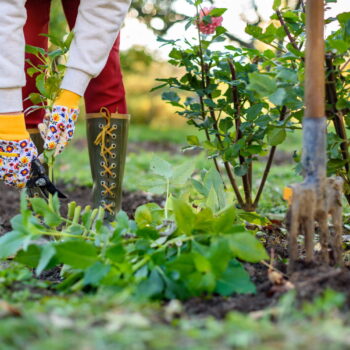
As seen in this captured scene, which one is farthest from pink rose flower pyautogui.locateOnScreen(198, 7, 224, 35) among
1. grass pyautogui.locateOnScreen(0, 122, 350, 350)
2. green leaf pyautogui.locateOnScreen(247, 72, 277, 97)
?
grass pyautogui.locateOnScreen(0, 122, 350, 350)

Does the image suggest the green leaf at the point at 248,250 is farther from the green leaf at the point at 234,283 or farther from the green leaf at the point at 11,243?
the green leaf at the point at 11,243

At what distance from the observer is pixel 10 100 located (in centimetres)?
193

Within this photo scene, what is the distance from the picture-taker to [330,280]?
1368mm

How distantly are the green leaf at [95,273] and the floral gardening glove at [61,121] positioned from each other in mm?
→ 713

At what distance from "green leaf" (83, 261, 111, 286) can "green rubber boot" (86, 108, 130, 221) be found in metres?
0.99

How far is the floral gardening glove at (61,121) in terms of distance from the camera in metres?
2.01

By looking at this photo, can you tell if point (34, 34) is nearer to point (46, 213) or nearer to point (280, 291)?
point (46, 213)

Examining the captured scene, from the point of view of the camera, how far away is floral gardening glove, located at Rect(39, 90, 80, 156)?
2008mm

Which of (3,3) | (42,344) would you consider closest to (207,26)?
(3,3)

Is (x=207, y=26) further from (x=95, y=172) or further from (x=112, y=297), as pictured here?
(x=112, y=297)

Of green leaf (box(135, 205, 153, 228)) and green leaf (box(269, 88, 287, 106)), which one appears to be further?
green leaf (box(135, 205, 153, 228))

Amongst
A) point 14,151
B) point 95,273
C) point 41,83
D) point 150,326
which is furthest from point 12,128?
point 150,326

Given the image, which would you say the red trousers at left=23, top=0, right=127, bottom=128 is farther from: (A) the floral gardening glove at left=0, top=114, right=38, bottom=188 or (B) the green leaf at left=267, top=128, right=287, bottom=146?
(B) the green leaf at left=267, top=128, right=287, bottom=146

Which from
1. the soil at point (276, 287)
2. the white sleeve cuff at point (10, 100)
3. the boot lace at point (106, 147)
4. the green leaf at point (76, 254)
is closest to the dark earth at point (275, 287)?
the soil at point (276, 287)
